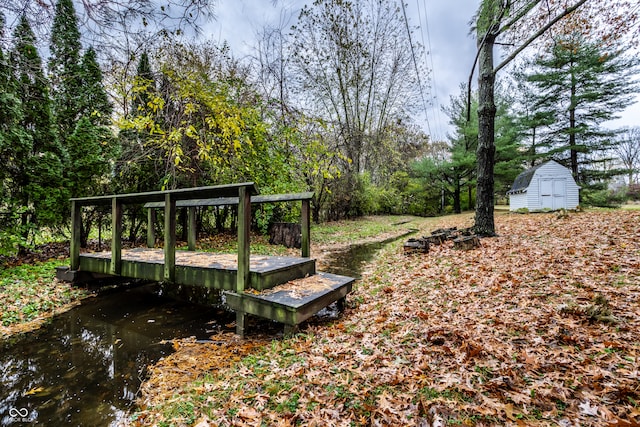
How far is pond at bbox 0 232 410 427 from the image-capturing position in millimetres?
2061

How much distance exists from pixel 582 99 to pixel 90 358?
67.9 ft

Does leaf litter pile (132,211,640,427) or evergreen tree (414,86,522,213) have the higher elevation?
evergreen tree (414,86,522,213)

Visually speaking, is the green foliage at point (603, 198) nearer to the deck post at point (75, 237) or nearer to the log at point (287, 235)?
the log at point (287, 235)

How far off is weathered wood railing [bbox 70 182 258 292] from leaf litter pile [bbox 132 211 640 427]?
1.02 m

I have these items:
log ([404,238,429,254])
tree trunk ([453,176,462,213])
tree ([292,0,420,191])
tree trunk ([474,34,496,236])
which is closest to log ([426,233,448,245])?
log ([404,238,429,254])

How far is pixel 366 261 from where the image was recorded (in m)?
6.68

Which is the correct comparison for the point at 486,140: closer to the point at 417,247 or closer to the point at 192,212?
the point at 417,247

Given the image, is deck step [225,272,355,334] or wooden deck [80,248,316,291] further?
wooden deck [80,248,316,291]

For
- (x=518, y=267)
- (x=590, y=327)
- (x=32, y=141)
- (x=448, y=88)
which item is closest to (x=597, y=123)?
(x=448, y=88)

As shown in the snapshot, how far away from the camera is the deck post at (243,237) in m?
2.97

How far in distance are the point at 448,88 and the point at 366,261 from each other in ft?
61.5

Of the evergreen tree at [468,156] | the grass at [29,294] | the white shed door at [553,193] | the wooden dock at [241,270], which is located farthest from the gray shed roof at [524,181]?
the grass at [29,294]

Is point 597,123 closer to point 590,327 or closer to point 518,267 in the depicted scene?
point 518,267

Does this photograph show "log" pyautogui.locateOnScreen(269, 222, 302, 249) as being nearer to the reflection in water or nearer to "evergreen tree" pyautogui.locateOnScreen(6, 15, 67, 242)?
the reflection in water
